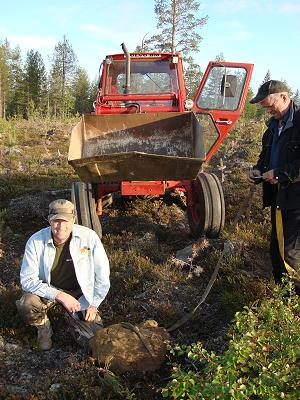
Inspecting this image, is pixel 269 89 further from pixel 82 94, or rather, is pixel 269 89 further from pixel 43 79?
pixel 82 94

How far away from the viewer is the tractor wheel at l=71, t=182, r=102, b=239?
5.44 meters

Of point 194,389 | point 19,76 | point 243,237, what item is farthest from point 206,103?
point 19,76

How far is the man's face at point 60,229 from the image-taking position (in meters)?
3.55

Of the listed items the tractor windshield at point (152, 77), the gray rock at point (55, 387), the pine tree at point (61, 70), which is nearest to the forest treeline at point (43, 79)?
the pine tree at point (61, 70)

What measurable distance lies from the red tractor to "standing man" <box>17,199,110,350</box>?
1.14m

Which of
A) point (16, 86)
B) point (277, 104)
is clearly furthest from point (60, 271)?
point (16, 86)

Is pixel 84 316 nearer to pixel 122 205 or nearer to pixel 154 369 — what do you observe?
pixel 154 369

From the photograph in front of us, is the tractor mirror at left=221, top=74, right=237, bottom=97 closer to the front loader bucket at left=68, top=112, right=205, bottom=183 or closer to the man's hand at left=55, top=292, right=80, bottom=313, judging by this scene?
the front loader bucket at left=68, top=112, right=205, bottom=183

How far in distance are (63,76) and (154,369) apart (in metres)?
49.0

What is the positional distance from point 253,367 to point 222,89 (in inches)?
166

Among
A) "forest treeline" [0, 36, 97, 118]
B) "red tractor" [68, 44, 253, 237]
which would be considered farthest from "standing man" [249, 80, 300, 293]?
"forest treeline" [0, 36, 97, 118]

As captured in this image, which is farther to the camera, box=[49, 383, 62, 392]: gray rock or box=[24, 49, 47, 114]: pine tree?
box=[24, 49, 47, 114]: pine tree

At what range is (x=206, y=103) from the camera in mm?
6258

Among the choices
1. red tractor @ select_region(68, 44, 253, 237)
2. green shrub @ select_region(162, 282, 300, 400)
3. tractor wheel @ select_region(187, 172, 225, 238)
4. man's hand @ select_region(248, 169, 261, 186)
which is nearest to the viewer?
green shrub @ select_region(162, 282, 300, 400)
